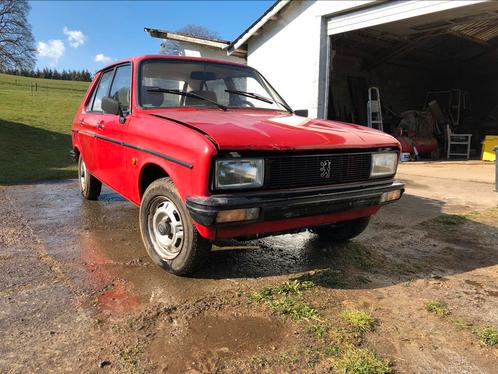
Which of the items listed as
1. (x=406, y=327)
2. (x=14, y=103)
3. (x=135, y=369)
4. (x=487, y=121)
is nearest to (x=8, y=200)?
(x=135, y=369)

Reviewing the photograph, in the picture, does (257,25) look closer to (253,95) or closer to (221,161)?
(253,95)

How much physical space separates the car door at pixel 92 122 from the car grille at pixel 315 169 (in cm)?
258

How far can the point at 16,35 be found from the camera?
3344 cm

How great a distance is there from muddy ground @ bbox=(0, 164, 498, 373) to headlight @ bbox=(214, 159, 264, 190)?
82 cm

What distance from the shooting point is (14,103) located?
1168 inches

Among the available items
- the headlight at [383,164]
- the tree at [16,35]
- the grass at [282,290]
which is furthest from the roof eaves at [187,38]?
the tree at [16,35]

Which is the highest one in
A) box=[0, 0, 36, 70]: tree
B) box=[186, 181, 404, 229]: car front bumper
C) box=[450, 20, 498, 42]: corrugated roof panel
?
box=[0, 0, 36, 70]: tree

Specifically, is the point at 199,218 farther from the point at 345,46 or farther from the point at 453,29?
the point at 345,46

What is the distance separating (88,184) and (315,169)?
3.80 meters

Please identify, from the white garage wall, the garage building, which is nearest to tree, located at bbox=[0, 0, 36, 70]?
the garage building

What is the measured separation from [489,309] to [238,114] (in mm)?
2423

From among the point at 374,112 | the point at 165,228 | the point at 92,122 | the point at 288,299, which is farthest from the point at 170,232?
the point at 374,112

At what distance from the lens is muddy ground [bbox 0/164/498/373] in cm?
236

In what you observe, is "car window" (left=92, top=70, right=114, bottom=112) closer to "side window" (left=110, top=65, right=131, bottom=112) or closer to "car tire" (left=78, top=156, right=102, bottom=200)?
"side window" (left=110, top=65, right=131, bottom=112)
